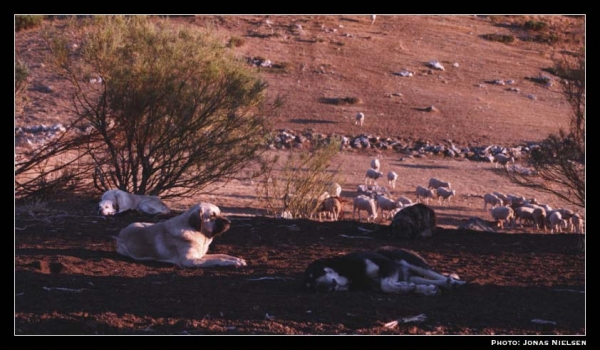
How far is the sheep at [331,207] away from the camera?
18.8 metres

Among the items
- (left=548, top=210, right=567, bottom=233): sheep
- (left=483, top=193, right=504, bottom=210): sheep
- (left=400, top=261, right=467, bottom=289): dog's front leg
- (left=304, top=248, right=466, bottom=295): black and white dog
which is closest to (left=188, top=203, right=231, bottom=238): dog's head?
(left=304, top=248, right=466, bottom=295): black and white dog

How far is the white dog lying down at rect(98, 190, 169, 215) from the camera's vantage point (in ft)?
43.5

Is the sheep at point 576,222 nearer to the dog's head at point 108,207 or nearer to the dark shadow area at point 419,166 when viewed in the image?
the dog's head at point 108,207

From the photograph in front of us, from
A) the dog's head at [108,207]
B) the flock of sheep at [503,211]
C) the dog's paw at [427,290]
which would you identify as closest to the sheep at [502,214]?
the flock of sheep at [503,211]

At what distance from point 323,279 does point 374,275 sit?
0.53 m

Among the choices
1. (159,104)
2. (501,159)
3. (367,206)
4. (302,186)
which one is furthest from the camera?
(501,159)

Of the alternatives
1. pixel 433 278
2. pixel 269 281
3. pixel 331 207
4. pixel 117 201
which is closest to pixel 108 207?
pixel 117 201

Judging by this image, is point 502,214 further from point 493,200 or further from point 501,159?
point 501,159

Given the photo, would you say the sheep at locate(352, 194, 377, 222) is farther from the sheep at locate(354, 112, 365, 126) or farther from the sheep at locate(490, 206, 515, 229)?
the sheep at locate(354, 112, 365, 126)

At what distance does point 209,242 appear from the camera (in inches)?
406

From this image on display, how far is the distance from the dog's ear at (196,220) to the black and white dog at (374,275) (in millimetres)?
1711

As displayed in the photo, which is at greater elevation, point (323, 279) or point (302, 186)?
point (302, 186)

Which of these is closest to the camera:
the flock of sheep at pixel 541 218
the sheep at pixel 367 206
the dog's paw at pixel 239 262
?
the dog's paw at pixel 239 262

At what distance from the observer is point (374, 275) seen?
29.4 feet
